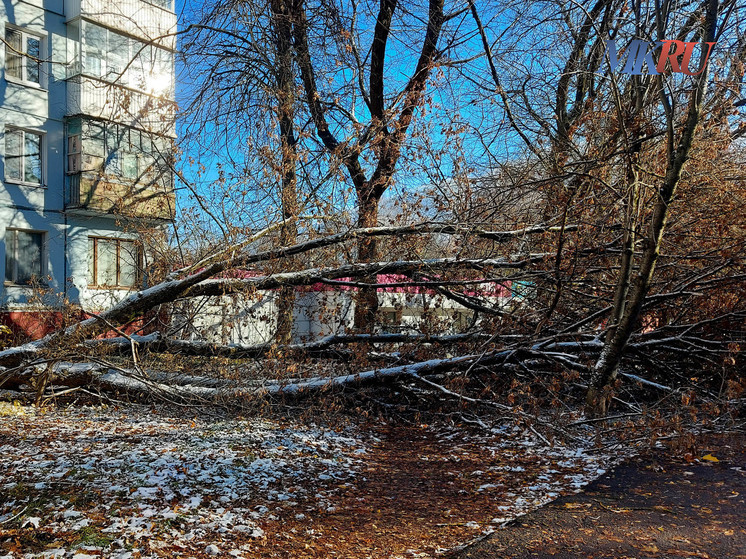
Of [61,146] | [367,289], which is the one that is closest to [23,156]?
[61,146]

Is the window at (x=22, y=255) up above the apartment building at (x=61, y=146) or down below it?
below

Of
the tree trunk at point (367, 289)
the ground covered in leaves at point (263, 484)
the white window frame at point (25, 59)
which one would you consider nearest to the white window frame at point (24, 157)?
the white window frame at point (25, 59)

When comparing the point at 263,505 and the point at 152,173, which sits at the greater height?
the point at 152,173

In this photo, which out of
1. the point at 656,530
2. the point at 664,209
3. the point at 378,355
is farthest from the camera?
the point at 378,355

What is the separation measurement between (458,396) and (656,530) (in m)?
2.96

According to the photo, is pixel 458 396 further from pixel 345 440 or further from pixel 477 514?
pixel 477 514

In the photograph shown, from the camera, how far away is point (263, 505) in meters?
3.93

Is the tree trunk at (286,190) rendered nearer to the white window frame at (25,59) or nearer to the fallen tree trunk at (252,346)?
the fallen tree trunk at (252,346)

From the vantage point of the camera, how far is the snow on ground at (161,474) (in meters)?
3.44

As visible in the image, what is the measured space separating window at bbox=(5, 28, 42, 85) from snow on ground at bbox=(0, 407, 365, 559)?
12936mm

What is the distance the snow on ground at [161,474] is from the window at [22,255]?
421 inches

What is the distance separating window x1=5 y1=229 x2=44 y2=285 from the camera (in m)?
15.7

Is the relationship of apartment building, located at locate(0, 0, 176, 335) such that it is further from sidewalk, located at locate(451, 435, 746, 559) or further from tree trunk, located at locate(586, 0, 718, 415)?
sidewalk, located at locate(451, 435, 746, 559)

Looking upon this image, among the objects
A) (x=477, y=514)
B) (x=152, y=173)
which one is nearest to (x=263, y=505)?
(x=477, y=514)
